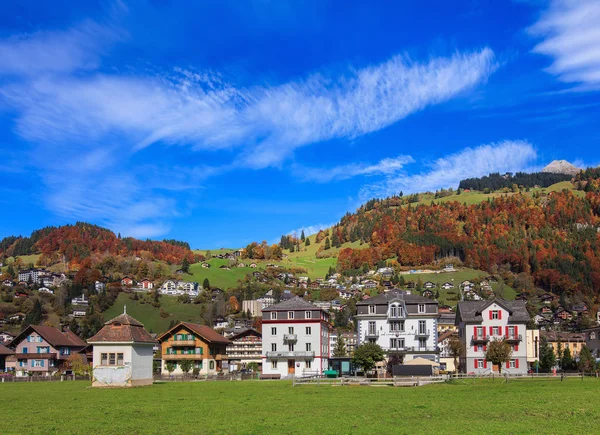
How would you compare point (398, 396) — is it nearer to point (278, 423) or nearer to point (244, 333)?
point (278, 423)

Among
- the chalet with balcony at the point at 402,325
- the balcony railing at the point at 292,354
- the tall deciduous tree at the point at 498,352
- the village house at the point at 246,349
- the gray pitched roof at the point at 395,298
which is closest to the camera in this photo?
the tall deciduous tree at the point at 498,352

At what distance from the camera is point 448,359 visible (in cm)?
10456

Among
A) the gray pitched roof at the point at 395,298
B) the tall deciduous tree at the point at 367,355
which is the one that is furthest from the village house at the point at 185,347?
the tall deciduous tree at the point at 367,355

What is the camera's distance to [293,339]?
274 feet

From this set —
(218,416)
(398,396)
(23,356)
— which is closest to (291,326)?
(23,356)

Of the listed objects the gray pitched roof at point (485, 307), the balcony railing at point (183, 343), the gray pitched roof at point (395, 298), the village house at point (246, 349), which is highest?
the gray pitched roof at point (395, 298)

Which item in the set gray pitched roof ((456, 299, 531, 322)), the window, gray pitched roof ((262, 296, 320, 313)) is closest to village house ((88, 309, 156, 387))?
gray pitched roof ((262, 296, 320, 313))

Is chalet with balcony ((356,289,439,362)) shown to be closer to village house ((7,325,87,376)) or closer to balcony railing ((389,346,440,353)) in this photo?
balcony railing ((389,346,440,353))

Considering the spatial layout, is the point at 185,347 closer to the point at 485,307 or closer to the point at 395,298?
the point at 395,298

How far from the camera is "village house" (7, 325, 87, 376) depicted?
97.9m

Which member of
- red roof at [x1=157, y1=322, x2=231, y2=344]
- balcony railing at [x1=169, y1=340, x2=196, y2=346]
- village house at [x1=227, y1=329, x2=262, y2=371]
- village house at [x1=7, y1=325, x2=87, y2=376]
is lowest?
village house at [x1=227, y1=329, x2=262, y2=371]

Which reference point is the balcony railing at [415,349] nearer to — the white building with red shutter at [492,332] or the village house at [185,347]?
the white building with red shutter at [492,332]

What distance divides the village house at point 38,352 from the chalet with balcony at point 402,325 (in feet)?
157

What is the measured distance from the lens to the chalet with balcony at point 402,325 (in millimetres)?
80500
